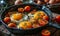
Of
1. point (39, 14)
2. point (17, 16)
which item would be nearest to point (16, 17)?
point (17, 16)

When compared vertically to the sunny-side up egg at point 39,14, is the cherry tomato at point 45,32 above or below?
below

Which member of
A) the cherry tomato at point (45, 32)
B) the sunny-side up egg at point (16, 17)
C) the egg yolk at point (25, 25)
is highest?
the sunny-side up egg at point (16, 17)

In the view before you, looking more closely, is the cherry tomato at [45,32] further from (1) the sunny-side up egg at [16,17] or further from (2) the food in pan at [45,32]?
(1) the sunny-side up egg at [16,17]

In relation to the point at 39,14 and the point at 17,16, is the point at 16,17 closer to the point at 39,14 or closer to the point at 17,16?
the point at 17,16

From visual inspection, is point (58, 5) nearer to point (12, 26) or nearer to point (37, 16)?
point (37, 16)

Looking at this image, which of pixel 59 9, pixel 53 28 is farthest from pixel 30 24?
pixel 59 9

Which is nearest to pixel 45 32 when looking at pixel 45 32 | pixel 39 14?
pixel 45 32

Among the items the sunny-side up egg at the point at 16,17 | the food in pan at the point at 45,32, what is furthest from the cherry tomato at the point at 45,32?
the sunny-side up egg at the point at 16,17

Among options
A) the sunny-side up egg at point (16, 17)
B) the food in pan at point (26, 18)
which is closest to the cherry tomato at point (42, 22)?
the food in pan at point (26, 18)
